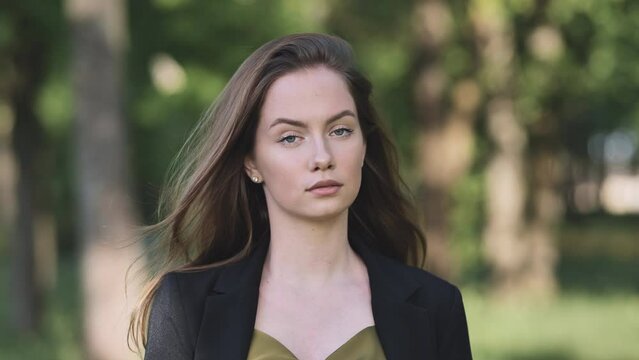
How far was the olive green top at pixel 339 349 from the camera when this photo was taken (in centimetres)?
342

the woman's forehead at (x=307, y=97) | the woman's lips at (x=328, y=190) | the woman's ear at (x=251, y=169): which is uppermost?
the woman's forehead at (x=307, y=97)

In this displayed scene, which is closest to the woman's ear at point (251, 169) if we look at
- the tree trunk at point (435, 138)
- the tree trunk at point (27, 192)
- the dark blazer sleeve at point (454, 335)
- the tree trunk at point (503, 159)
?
the dark blazer sleeve at point (454, 335)

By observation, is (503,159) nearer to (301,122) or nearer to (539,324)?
(539,324)

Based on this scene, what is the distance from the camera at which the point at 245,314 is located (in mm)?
3490

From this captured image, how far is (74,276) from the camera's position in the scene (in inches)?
1446

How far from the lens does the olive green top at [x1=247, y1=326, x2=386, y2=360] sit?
135 inches

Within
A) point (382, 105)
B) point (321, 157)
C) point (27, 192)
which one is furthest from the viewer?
point (27, 192)

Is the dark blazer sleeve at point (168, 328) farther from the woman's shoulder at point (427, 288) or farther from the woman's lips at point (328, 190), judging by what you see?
the woman's shoulder at point (427, 288)

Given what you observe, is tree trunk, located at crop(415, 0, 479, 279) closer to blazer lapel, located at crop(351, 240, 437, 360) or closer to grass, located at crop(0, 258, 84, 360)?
grass, located at crop(0, 258, 84, 360)

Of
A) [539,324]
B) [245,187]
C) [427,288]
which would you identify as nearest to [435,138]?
[539,324]

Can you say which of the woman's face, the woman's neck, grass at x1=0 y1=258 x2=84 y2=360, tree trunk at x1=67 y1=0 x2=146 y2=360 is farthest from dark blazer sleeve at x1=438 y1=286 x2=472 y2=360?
grass at x1=0 y1=258 x2=84 y2=360

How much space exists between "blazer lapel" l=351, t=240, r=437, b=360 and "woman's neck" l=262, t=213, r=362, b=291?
105 millimetres

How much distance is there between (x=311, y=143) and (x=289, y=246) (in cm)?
33

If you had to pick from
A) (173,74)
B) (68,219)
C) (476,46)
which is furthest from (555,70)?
(68,219)
